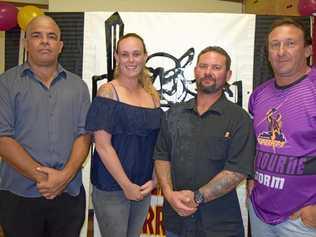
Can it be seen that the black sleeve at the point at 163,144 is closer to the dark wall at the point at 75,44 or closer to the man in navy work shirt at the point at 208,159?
the man in navy work shirt at the point at 208,159

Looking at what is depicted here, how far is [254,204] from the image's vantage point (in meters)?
1.75

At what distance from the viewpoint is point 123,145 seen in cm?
→ 186

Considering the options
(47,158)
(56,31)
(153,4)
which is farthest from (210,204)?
(153,4)

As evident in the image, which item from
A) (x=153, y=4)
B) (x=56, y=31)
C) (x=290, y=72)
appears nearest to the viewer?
(x=290, y=72)

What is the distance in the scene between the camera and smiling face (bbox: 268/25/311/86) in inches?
63.6

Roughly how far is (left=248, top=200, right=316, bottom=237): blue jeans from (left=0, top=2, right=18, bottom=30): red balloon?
7.49 ft

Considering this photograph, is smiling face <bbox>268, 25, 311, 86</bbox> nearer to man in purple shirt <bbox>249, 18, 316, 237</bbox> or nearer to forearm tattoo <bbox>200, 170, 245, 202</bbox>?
man in purple shirt <bbox>249, 18, 316, 237</bbox>

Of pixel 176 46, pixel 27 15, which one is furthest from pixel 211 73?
pixel 27 15

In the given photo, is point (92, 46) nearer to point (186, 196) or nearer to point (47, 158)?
point (47, 158)

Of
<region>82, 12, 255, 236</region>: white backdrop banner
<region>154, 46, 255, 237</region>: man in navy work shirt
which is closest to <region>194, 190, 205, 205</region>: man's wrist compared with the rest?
<region>154, 46, 255, 237</region>: man in navy work shirt

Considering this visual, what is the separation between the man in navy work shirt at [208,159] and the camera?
166 cm

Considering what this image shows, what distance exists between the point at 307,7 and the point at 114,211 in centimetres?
187

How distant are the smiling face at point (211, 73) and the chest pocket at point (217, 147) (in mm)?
234

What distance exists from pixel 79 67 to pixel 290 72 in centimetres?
176
